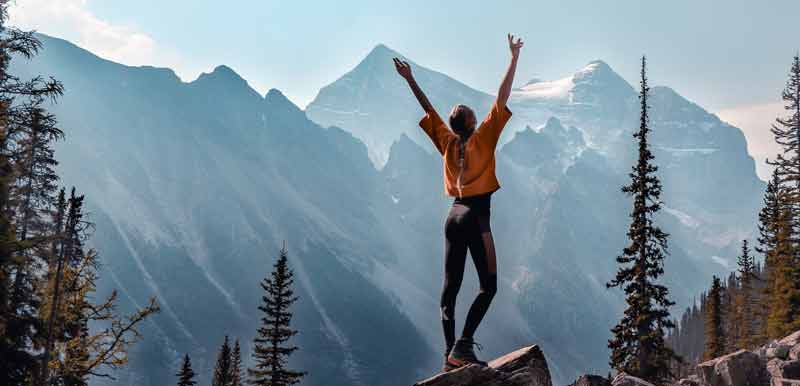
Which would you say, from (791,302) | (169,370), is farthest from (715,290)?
(169,370)

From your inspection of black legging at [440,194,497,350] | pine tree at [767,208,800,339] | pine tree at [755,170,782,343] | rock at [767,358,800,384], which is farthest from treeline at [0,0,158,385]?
pine tree at [755,170,782,343]

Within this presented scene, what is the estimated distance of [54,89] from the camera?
1719cm

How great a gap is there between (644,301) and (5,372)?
76.6ft

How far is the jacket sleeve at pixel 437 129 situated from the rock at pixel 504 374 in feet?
9.58

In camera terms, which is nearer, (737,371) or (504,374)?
(504,374)

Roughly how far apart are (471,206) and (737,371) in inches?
598

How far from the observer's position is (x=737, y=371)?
2086 centimetres

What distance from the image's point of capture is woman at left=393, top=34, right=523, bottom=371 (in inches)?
369

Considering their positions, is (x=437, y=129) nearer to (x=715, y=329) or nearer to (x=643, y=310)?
(x=643, y=310)

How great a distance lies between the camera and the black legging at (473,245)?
9.36 meters

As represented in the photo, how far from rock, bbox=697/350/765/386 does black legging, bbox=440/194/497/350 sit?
1433cm

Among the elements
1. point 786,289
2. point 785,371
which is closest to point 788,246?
point 786,289

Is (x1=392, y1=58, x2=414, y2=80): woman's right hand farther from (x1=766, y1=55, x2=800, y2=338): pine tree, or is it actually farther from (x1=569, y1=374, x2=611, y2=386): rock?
(x1=766, y1=55, x2=800, y2=338): pine tree

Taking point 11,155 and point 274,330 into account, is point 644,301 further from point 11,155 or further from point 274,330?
point 11,155
